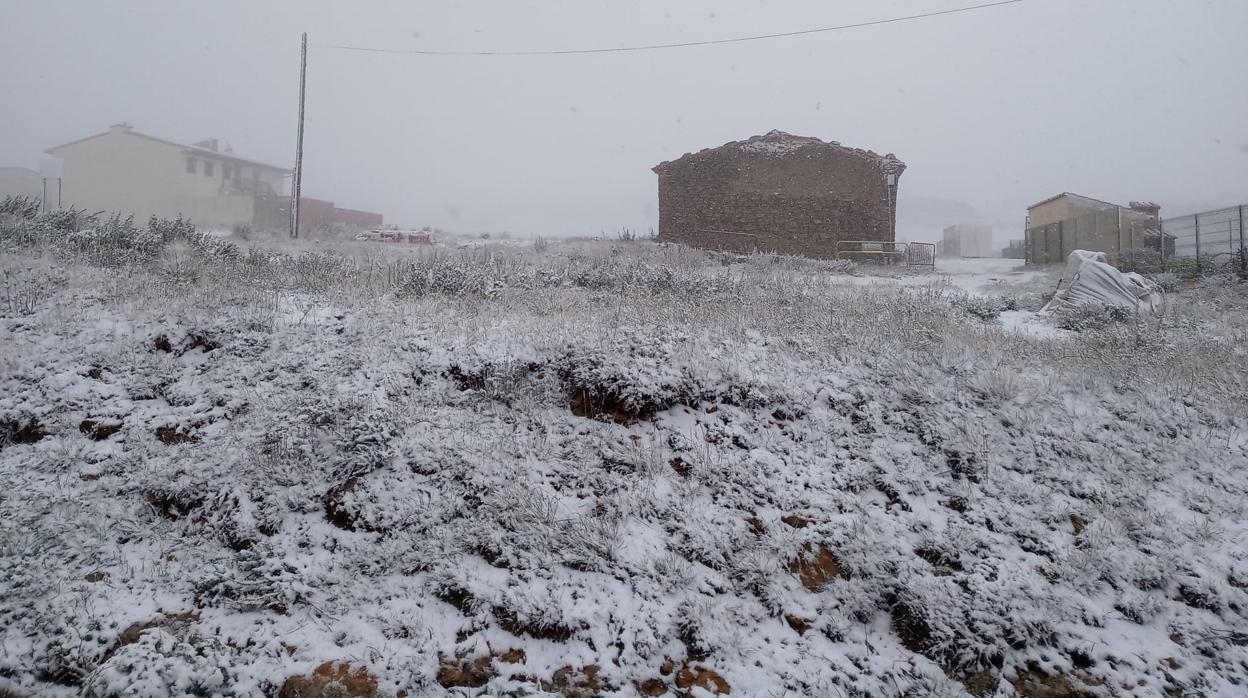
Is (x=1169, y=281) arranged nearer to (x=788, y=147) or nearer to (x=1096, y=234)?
(x=1096, y=234)

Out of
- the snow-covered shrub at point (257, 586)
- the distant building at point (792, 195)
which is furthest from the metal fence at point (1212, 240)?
the snow-covered shrub at point (257, 586)

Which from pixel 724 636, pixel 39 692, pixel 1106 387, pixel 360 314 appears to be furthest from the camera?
pixel 360 314

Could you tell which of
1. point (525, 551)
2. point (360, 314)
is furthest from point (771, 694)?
point (360, 314)

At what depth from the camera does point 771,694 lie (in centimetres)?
306

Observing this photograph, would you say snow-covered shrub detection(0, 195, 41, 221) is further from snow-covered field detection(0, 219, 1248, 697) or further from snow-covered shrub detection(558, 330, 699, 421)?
snow-covered shrub detection(558, 330, 699, 421)

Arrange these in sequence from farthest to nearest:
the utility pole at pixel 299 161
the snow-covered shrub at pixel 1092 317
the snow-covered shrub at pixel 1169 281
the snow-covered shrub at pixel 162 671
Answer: the utility pole at pixel 299 161, the snow-covered shrub at pixel 1169 281, the snow-covered shrub at pixel 1092 317, the snow-covered shrub at pixel 162 671

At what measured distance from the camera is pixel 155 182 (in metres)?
36.9

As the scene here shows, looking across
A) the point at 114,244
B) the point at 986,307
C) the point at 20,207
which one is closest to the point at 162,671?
the point at 114,244

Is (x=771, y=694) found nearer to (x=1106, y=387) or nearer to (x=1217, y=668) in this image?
(x=1217, y=668)

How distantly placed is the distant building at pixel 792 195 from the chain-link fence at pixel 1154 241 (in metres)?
6.81

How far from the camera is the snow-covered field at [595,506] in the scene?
3.17 meters

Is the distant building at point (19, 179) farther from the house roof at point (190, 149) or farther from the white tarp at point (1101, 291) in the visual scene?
the white tarp at point (1101, 291)

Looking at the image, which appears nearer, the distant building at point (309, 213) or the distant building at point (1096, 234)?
the distant building at point (1096, 234)

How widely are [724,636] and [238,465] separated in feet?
11.7
